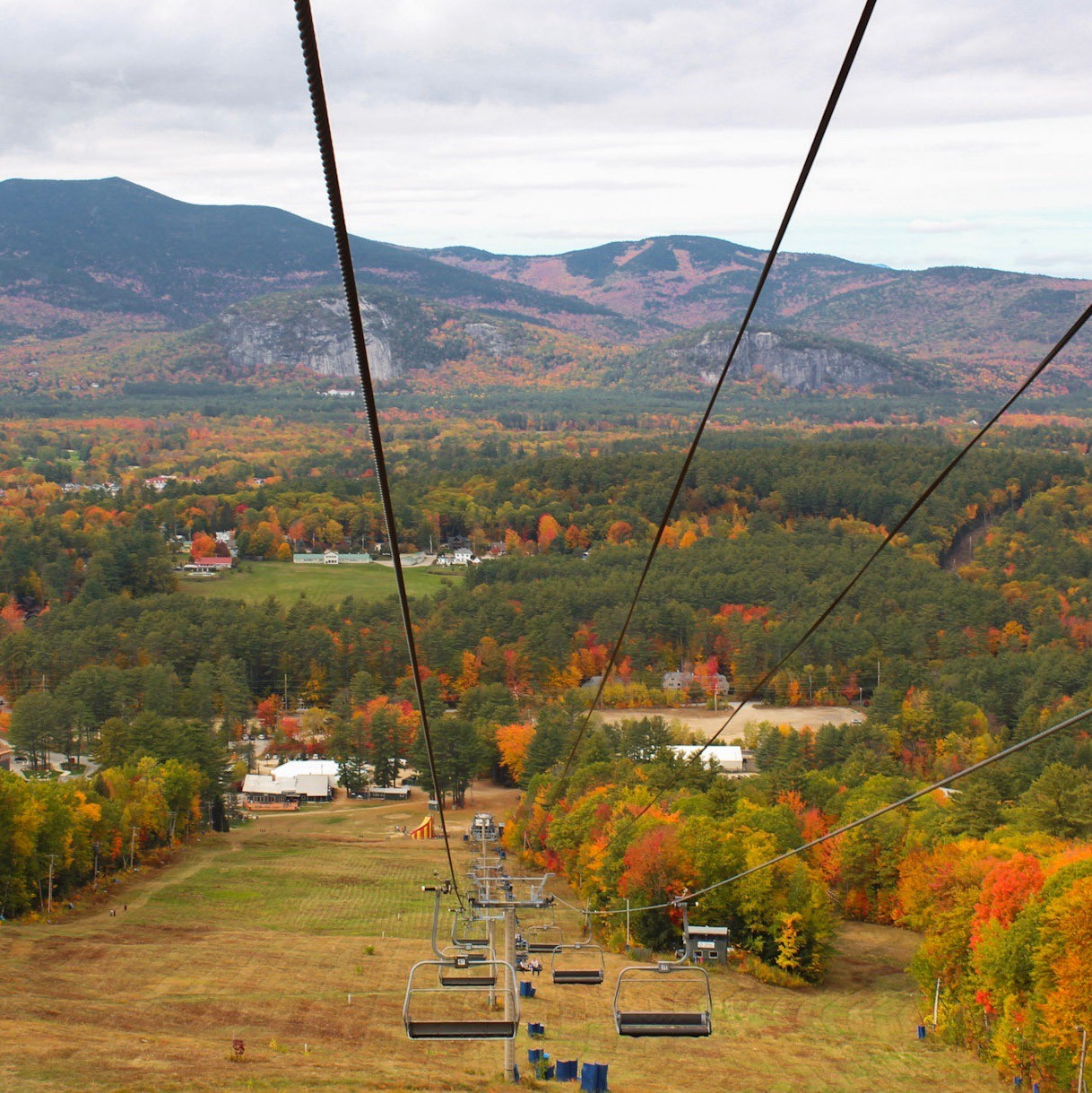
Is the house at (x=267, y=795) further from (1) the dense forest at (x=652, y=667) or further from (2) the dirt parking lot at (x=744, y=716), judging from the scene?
(2) the dirt parking lot at (x=744, y=716)

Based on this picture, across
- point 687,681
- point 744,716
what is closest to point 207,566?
point 687,681

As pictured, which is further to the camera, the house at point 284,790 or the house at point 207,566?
the house at point 207,566

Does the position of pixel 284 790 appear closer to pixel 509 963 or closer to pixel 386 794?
pixel 386 794

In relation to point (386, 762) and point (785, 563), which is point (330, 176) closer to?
point (386, 762)

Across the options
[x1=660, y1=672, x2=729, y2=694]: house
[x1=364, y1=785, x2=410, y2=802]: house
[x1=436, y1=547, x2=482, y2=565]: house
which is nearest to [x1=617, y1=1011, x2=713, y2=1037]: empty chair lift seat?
[x1=364, y1=785, x2=410, y2=802]: house

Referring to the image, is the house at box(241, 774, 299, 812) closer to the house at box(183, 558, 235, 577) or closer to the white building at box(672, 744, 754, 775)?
the white building at box(672, 744, 754, 775)

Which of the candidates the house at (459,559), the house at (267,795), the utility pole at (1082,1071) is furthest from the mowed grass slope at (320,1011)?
the house at (459,559)
